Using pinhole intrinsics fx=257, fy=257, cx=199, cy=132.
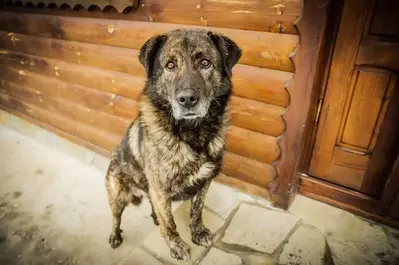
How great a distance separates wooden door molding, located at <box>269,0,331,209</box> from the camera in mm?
1844

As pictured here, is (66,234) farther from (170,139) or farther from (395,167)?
(395,167)

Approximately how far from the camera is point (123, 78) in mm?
3121

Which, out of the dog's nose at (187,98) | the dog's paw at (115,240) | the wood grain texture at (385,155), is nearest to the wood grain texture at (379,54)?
the wood grain texture at (385,155)

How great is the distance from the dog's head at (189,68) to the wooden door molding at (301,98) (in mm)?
528

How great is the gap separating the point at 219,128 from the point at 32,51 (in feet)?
11.6

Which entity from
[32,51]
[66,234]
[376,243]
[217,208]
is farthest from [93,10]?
[376,243]

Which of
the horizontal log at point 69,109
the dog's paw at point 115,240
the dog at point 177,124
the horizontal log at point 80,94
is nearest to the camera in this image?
the dog at point 177,124

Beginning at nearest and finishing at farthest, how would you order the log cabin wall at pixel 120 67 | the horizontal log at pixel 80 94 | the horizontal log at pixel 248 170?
the log cabin wall at pixel 120 67, the horizontal log at pixel 248 170, the horizontal log at pixel 80 94

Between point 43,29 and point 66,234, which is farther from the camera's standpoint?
point 43,29

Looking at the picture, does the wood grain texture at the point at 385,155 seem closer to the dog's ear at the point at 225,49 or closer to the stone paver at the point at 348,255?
the stone paver at the point at 348,255

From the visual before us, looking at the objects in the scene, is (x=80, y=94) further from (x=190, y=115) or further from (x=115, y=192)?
(x=190, y=115)

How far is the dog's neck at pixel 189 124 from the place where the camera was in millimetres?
1977

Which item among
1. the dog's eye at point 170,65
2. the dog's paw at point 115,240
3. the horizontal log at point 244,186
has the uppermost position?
the dog's eye at point 170,65

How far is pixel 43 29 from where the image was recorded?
3576 mm
